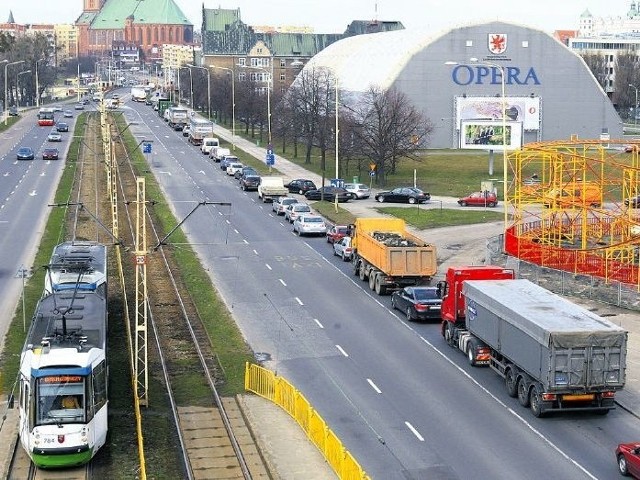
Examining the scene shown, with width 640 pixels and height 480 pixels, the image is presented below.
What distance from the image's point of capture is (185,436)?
30.9 m

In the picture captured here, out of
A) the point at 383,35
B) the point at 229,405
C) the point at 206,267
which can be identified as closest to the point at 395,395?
the point at 229,405

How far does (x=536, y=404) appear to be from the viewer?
32.4 metres

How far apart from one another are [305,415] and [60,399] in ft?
22.1

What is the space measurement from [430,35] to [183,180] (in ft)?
128

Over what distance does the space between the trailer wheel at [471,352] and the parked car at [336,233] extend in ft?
83.9

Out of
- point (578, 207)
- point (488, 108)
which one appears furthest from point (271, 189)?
point (488, 108)

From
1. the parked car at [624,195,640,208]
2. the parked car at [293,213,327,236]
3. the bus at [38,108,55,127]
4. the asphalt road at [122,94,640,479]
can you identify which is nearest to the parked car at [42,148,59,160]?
the bus at [38,108,55,127]

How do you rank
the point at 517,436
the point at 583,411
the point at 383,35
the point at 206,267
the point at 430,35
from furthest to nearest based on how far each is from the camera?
1. the point at 383,35
2. the point at 430,35
3. the point at 206,267
4. the point at 583,411
5. the point at 517,436

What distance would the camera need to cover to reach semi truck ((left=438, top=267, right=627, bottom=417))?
1243 inches

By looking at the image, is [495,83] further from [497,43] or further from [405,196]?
[405,196]

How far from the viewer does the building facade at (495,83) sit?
122 meters

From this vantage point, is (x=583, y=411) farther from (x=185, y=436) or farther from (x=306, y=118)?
(x=306, y=118)

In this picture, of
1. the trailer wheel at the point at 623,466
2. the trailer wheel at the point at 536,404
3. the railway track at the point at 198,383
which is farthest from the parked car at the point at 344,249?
the trailer wheel at the point at 623,466

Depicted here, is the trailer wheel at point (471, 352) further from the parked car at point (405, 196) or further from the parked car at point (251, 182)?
the parked car at point (251, 182)
